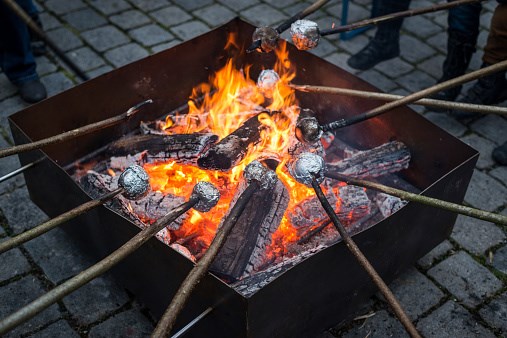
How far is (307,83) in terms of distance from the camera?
4121 mm

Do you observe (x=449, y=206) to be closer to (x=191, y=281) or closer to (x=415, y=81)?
(x=191, y=281)

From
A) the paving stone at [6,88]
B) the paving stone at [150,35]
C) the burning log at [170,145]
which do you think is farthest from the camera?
the paving stone at [150,35]

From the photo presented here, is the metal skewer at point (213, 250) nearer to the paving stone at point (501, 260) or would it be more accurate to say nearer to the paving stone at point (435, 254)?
the paving stone at point (435, 254)

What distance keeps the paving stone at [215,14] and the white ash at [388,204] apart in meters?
3.22

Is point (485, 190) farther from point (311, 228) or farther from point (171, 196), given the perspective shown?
point (171, 196)

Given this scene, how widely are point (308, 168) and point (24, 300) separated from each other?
1.93 meters

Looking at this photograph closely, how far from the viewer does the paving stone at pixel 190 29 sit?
228 inches

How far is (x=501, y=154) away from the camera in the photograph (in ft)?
14.7

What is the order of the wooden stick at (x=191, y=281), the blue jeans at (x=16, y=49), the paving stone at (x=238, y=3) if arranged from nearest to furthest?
the wooden stick at (x=191, y=281) < the blue jeans at (x=16, y=49) < the paving stone at (x=238, y=3)

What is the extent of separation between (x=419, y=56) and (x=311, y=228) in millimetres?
3063

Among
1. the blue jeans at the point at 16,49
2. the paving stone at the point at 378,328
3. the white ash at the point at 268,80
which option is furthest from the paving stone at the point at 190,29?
the paving stone at the point at 378,328

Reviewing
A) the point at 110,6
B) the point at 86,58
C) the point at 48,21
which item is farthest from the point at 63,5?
the point at 86,58

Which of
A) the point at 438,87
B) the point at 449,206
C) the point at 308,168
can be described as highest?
the point at 438,87

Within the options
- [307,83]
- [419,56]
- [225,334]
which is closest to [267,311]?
[225,334]
